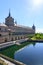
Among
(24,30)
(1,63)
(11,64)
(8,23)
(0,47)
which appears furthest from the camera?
(24,30)

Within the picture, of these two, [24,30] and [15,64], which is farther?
[24,30]

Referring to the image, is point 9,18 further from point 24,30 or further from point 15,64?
point 15,64

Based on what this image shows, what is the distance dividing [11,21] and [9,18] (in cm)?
156

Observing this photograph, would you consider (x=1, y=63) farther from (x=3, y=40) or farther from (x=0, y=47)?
(x=3, y=40)

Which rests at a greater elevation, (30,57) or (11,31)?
(11,31)

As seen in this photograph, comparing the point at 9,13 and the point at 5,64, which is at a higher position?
the point at 9,13

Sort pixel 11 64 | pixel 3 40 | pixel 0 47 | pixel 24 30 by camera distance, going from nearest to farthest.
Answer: pixel 11 64 < pixel 0 47 < pixel 3 40 < pixel 24 30

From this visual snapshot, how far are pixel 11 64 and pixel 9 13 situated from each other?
52861mm

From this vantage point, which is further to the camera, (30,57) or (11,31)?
(11,31)

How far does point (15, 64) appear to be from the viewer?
1722 cm

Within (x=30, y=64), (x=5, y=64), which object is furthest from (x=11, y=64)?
(x=30, y=64)

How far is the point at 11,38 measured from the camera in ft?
160

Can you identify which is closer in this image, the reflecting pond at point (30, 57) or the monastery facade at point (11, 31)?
the reflecting pond at point (30, 57)

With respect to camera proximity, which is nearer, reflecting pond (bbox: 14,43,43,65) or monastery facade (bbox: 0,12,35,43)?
reflecting pond (bbox: 14,43,43,65)
